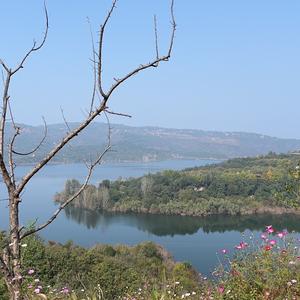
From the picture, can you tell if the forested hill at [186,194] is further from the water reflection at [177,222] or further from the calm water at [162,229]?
the calm water at [162,229]

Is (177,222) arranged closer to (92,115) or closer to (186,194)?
(186,194)

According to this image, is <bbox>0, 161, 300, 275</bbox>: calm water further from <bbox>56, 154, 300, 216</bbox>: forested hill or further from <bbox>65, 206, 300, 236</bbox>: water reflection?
<bbox>56, 154, 300, 216</bbox>: forested hill

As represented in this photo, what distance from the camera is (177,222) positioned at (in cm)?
4547

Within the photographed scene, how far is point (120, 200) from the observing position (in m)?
56.0

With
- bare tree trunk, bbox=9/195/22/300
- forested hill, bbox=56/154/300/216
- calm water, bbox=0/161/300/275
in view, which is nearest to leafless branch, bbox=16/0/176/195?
bare tree trunk, bbox=9/195/22/300

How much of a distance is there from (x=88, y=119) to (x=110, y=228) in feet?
133

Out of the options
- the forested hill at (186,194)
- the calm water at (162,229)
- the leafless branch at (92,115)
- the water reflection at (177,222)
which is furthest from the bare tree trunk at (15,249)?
the forested hill at (186,194)

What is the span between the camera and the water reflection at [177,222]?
4028cm

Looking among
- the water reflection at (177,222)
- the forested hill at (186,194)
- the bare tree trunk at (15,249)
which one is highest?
the bare tree trunk at (15,249)

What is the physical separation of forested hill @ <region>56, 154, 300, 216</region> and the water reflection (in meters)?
2.50

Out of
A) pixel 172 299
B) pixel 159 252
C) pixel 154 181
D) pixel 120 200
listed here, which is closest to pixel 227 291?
pixel 172 299

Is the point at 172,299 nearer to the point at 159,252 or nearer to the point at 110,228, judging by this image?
the point at 159,252

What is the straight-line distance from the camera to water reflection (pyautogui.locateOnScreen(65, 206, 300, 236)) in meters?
40.3

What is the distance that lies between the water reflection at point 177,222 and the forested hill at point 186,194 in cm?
250
